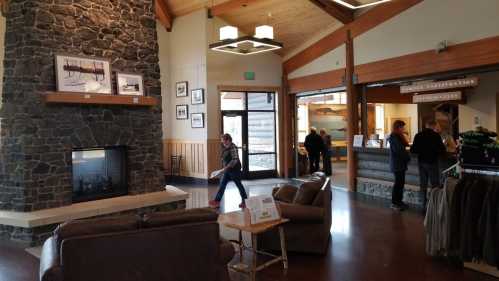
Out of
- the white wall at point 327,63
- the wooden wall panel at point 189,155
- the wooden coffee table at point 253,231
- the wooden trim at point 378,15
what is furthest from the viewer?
the wooden wall panel at point 189,155

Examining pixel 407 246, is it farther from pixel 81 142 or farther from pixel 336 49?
pixel 336 49

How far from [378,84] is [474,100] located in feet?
6.38

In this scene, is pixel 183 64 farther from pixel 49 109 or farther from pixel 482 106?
pixel 482 106

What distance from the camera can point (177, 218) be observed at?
10.8 feet

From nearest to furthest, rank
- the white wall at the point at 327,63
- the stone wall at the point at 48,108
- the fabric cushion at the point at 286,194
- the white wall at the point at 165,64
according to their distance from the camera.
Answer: the fabric cushion at the point at 286,194
the stone wall at the point at 48,108
the white wall at the point at 327,63
the white wall at the point at 165,64

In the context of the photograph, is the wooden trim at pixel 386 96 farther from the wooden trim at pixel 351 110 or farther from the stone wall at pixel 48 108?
the stone wall at pixel 48 108

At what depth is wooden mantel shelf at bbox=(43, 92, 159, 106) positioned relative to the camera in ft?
19.3

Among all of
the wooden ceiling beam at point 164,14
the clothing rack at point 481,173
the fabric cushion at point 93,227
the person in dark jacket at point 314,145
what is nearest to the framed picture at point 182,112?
the wooden ceiling beam at point 164,14

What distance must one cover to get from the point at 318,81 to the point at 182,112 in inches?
150

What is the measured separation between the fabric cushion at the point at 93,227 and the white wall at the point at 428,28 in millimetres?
6135

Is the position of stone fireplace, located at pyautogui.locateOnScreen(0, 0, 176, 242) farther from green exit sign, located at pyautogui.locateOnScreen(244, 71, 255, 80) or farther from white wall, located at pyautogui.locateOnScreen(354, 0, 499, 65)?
white wall, located at pyautogui.locateOnScreen(354, 0, 499, 65)

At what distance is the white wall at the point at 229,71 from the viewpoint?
10.8 metres

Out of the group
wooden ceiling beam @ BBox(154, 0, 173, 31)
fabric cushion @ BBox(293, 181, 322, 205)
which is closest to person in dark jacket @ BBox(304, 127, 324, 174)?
wooden ceiling beam @ BBox(154, 0, 173, 31)

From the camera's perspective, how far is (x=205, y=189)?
1009 centimetres
